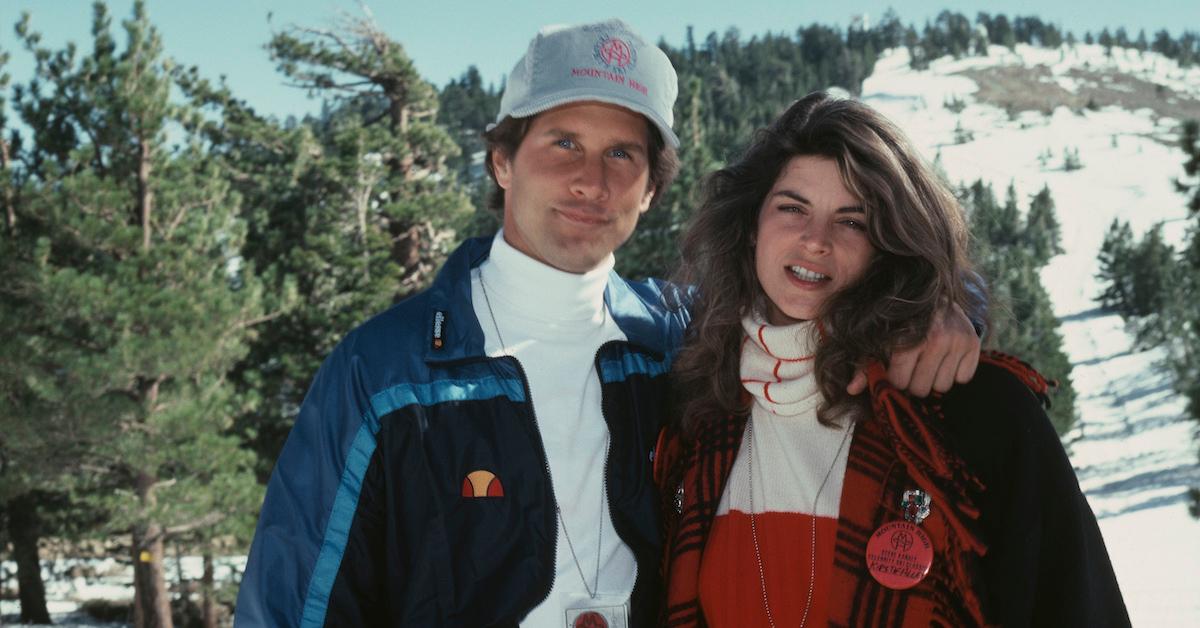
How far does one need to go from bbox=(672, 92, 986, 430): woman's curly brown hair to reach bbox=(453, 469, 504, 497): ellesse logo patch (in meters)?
0.46

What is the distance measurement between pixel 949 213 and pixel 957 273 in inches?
5.2

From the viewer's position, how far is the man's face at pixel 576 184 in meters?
2.88

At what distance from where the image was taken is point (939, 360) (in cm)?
238

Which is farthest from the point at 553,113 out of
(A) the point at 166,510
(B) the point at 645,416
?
(A) the point at 166,510

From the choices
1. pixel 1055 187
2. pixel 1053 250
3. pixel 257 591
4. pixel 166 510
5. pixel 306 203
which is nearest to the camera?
pixel 257 591

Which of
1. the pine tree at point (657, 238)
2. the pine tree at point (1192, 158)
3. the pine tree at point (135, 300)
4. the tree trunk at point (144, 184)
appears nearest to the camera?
the pine tree at point (1192, 158)

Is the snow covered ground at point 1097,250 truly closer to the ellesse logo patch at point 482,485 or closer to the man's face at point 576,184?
the man's face at point 576,184

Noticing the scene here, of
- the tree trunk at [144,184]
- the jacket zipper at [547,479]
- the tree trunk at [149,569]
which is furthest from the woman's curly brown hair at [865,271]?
the tree trunk at [144,184]

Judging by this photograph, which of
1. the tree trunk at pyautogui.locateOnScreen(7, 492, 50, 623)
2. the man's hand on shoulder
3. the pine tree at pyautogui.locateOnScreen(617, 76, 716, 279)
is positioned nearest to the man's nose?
the man's hand on shoulder

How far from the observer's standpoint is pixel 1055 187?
10144 centimetres

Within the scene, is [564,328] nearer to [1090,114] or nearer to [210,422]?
[210,422]

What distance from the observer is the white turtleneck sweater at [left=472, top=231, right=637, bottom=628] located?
267cm

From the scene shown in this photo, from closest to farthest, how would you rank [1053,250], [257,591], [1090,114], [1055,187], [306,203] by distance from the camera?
[257,591]
[306,203]
[1053,250]
[1055,187]
[1090,114]

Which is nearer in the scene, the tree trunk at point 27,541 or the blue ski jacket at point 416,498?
the blue ski jacket at point 416,498
